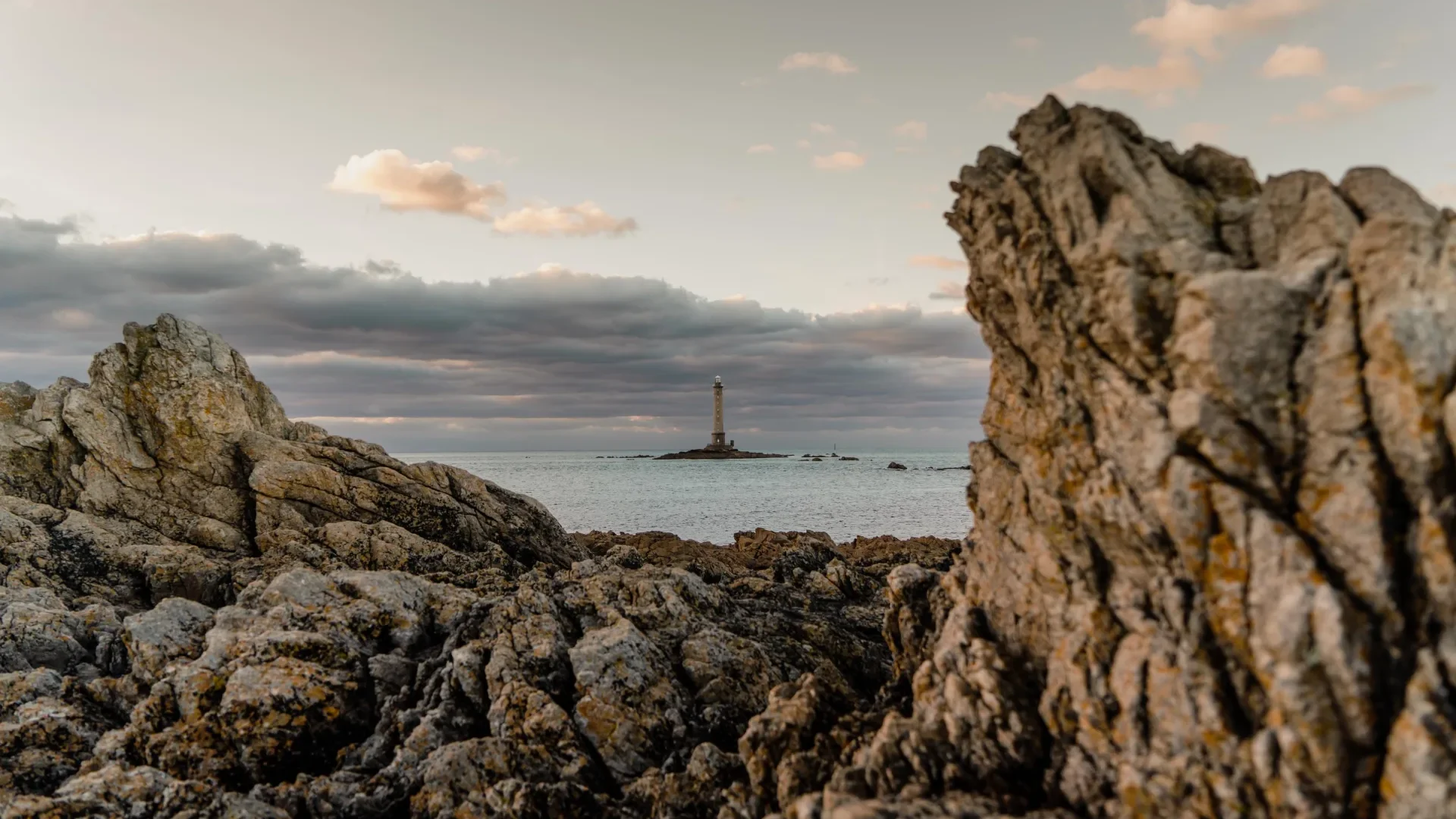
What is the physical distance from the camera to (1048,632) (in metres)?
9.53

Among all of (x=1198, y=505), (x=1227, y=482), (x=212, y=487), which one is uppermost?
(x=1227, y=482)

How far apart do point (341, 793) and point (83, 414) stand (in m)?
30.1

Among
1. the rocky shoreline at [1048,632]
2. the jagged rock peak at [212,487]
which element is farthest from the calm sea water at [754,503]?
the rocky shoreline at [1048,632]

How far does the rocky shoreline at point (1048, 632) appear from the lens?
22.8ft

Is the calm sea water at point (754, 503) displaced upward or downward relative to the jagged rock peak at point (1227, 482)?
A: downward

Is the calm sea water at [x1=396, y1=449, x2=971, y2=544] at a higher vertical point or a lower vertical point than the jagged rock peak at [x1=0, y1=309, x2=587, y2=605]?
lower

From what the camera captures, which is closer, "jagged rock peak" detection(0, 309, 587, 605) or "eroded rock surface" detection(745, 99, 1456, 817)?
"eroded rock surface" detection(745, 99, 1456, 817)

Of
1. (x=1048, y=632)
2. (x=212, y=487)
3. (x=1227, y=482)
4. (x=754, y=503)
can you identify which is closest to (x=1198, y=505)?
(x=1227, y=482)

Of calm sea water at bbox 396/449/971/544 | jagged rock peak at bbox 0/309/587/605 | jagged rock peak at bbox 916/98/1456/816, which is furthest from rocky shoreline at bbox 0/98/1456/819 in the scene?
calm sea water at bbox 396/449/971/544

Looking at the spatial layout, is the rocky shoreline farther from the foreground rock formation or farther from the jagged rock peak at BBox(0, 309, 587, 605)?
the jagged rock peak at BBox(0, 309, 587, 605)

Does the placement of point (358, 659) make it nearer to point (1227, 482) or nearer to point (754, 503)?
point (1227, 482)

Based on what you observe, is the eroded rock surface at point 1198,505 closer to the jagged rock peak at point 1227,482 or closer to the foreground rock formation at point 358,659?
the jagged rock peak at point 1227,482

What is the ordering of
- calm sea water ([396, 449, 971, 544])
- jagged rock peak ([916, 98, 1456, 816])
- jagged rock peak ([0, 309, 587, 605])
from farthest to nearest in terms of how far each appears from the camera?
calm sea water ([396, 449, 971, 544]) < jagged rock peak ([0, 309, 587, 605]) < jagged rock peak ([916, 98, 1456, 816])

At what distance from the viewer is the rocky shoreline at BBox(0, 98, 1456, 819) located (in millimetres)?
6953
